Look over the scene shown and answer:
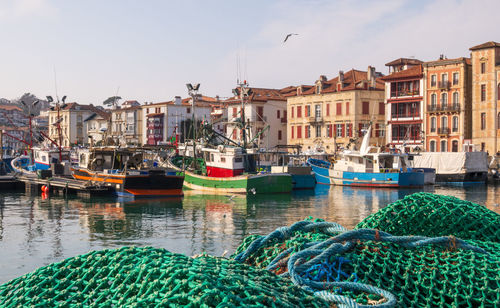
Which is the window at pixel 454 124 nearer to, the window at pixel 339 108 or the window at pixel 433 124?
the window at pixel 433 124

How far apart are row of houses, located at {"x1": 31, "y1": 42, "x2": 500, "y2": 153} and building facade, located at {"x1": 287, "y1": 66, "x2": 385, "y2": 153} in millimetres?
111

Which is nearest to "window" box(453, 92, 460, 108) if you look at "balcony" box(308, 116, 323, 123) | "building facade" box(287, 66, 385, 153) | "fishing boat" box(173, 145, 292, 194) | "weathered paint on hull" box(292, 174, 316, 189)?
"building facade" box(287, 66, 385, 153)

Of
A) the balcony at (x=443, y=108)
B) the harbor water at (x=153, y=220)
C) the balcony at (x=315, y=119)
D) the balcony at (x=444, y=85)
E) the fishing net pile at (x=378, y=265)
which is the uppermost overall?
the balcony at (x=444, y=85)

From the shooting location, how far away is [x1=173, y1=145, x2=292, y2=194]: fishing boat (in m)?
36.8

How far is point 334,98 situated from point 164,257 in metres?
67.0

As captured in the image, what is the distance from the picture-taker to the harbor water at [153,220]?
1738 cm

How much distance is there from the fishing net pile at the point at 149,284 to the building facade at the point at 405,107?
61.2 metres

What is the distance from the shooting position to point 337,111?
69188mm

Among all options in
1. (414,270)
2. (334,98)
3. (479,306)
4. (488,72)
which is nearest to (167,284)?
(414,270)

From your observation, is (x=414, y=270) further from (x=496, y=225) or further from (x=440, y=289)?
(x=496, y=225)

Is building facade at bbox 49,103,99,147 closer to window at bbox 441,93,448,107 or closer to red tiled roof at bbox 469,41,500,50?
window at bbox 441,93,448,107

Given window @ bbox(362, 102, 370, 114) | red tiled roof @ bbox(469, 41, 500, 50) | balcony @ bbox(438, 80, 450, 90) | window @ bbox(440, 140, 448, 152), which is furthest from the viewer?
window @ bbox(362, 102, 370, 114)

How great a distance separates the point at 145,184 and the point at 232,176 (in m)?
7.92

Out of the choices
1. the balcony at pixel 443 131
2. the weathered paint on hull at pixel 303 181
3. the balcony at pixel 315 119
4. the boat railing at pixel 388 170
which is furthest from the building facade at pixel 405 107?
the weathered paint on hull at pixel 303 181
